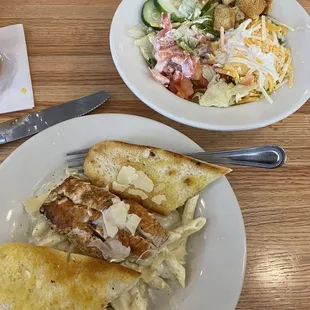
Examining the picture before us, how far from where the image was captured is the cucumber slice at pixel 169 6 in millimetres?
1662

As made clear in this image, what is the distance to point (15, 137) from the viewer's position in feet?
4.79

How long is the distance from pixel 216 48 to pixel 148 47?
246 millimetres

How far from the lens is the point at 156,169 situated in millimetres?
1306

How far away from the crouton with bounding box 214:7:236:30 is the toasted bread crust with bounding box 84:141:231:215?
0.61 meters

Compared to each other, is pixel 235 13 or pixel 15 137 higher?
pixel 235 13

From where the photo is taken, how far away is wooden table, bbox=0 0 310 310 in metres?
1.31

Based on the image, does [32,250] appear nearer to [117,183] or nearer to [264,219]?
[117,183]

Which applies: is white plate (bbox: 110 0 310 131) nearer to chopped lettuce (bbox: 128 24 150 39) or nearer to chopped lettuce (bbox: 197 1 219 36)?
chopped lettuce (bbox: 128 24 150 39)

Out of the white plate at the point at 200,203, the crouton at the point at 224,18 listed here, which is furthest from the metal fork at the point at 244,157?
the crouton at the point at 224,18

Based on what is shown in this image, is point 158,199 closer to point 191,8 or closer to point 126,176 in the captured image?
point 126,176

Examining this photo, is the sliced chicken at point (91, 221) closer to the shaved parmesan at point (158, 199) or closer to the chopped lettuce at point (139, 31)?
the shaved parmesan at point (158, 199)

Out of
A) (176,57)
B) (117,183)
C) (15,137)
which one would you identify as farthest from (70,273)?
(176,57)

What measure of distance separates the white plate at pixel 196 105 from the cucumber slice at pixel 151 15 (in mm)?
20

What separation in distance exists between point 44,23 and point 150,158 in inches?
32.1
